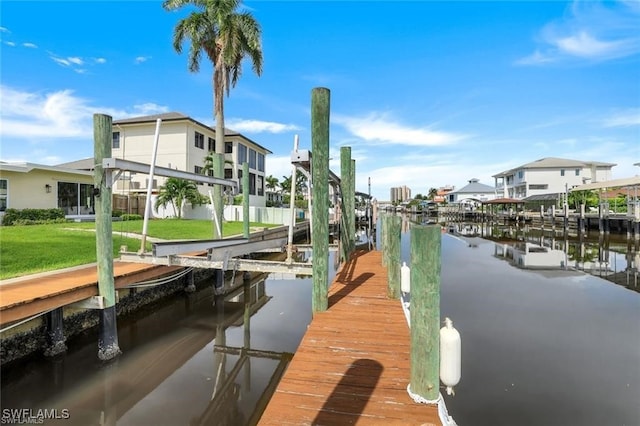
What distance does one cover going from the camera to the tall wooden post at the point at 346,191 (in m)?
11.3

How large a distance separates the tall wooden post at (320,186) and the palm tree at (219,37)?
58.7ft

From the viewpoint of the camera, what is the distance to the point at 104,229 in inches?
265

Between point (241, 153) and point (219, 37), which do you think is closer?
point (219, 37)

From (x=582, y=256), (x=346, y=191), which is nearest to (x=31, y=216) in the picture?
(x=346, y=191)

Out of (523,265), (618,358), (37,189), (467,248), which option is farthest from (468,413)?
(37,189)

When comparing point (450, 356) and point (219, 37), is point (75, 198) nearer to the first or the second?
point (219, 37)

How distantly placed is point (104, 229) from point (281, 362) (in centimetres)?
460

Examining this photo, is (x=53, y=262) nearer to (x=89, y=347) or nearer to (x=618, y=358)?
(x=89, y=347)

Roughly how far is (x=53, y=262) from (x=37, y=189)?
17.1 m

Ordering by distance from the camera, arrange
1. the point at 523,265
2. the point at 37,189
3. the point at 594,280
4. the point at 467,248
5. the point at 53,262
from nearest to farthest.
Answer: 1. the point at 53,262
2. the point at 594,280
3. the point at 523,265
4. the point at 37,189
5. the point at 467,248

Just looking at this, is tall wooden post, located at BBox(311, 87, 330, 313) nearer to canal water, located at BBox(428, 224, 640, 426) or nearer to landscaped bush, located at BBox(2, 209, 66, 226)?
canal water, located at BBox(428, 224, 640, 426)

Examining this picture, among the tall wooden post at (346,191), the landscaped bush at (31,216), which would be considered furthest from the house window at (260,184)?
the tall wooden post at (346,191)

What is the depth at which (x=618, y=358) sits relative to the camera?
7113 mm

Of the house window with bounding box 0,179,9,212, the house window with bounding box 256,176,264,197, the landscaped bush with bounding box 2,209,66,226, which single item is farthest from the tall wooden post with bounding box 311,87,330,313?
the house window with bounding box 256,176,264,197
